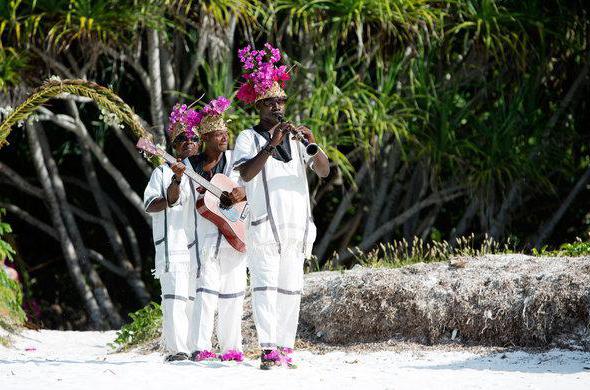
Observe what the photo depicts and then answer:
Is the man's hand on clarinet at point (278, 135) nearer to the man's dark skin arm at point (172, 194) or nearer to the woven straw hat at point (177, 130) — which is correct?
the man's dark skin arm at point (172, 194)

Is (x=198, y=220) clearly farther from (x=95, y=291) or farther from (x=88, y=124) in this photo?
(x=88, y=124)

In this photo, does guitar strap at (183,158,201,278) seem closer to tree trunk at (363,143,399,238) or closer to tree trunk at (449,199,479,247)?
tree trunk at (363,143,399,238)

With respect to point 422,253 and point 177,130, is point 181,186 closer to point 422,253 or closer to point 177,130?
point 177,130

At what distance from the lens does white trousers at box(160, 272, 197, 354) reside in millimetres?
7336

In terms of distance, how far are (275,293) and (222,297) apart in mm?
580

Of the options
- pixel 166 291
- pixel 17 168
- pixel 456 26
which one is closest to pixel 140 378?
pixel 166 291

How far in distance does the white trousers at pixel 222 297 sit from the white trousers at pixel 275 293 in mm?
415

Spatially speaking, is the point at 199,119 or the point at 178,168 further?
the point at 199,119

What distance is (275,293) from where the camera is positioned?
22.4 ft

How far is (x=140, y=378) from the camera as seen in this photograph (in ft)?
20.7

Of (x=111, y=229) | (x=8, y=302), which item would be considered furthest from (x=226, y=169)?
(x=111, y=229)

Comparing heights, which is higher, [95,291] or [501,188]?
[501,188]

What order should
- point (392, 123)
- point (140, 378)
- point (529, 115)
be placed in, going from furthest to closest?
point (529, 115) → point (392, 123) → point (140, 378)

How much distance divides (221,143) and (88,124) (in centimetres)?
620
